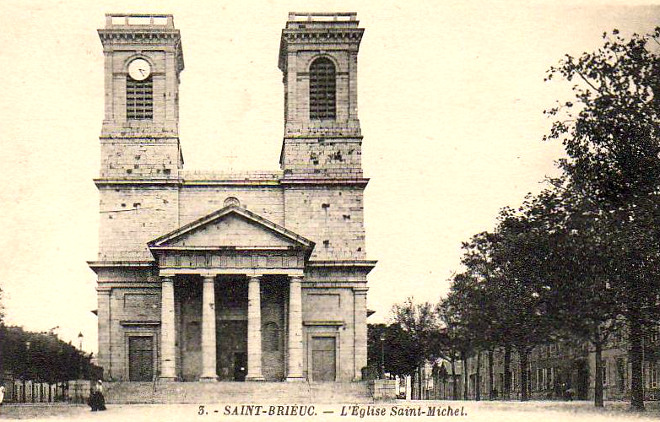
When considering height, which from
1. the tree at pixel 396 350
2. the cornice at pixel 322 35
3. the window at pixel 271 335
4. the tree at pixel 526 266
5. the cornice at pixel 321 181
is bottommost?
the tree at pixel 396 350

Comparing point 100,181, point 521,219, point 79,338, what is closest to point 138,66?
point 100,181

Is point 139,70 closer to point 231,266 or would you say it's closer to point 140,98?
point 140,98

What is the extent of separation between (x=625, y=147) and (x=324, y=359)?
18982mm

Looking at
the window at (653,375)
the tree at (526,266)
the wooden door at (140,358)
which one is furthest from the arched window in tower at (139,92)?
the window at (653,375)

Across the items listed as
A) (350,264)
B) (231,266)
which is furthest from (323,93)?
(231,266)

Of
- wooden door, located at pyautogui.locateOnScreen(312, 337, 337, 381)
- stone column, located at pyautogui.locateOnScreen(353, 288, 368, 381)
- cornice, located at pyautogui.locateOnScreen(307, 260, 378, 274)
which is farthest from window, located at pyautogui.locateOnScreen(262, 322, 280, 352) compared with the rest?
stone column, located at pyautogui.locateOnScreen(353, 288, 368, 381)

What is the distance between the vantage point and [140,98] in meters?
45.9

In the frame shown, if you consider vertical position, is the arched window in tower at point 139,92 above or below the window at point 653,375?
above

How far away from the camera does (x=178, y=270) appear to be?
134 ft

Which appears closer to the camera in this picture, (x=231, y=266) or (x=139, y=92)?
(x=231, y=266)

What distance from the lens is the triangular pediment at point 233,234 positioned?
1602 inches

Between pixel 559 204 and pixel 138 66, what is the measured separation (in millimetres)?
21754

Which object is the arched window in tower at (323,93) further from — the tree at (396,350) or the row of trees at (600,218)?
the tree at (396,350)

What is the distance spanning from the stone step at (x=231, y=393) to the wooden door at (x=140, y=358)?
17.0ft
